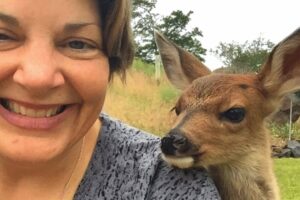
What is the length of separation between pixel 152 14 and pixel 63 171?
25.7 metres

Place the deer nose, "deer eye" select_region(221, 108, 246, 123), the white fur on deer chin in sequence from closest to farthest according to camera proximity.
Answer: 1. the white fur on deer chin
2. the deer nose
3. "deer eye" select_region(221, 108, 246, 123)

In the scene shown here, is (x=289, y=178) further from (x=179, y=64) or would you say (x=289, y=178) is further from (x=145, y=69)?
(x=145, y=69)

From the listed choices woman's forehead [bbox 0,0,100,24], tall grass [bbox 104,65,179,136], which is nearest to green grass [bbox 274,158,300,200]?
tall grass [bbox 104,65,179,136]

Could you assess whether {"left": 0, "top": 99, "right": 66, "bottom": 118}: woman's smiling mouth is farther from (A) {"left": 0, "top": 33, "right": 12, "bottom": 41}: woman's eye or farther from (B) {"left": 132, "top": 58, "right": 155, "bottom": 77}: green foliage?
(B) {"left": 132, "top": 58, "right": 155, "bottom": 77}: green foliage

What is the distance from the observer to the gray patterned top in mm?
2436

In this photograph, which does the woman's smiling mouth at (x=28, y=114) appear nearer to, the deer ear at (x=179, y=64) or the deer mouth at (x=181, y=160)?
the deer mouth at (x=181, y=160)

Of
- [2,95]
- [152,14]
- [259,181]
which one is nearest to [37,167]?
[2,95]

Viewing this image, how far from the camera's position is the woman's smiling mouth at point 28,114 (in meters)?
2.41

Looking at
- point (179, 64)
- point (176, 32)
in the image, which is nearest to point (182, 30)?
point (176, 32)

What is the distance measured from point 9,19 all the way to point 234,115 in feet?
4.96

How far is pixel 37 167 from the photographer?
8.50 ft

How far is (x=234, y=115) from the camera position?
3469mm

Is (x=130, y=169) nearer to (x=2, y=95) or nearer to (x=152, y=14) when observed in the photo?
(x=2, y=95)

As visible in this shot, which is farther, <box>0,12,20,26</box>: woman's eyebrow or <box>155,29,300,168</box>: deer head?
<box>155,29,300,168</box>: deer head
